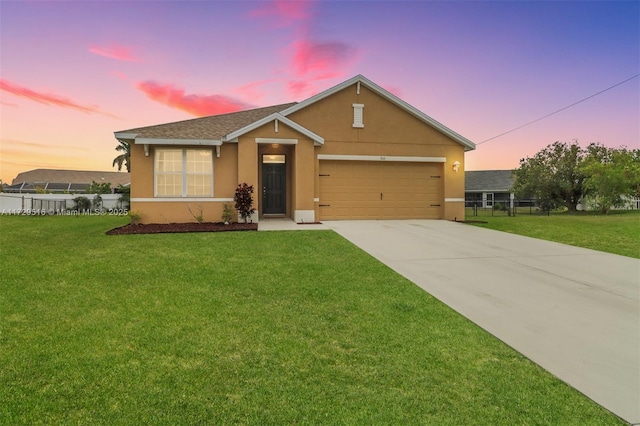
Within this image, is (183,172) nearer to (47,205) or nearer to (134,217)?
(134,217)

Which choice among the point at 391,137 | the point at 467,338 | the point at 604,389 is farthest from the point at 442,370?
the point at 391,137

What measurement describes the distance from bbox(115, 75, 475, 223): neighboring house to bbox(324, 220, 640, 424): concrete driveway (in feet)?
14.8

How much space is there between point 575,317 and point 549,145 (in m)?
35.1

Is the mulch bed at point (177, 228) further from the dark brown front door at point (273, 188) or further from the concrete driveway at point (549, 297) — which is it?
the concrete driveway at point (549, 297)

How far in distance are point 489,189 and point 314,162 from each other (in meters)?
32.9

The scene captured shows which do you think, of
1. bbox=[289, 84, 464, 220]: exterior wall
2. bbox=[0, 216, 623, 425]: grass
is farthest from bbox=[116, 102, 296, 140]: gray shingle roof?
bbox=[0, 216, 623, 425]: grass

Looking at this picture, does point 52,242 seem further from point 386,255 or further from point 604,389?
point 604,389

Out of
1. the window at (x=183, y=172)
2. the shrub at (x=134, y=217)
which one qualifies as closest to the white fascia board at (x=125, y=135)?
the window at (x=183, y=172)

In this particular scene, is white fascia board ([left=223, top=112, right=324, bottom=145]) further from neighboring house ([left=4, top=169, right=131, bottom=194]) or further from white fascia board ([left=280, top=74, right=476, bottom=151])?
neighboring house ([left=4, top=169, right=131, bottom=194])

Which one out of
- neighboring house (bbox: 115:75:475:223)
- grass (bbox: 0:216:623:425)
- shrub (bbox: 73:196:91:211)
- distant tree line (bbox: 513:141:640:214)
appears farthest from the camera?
distant tree line (bbox: 513:141:640:214)

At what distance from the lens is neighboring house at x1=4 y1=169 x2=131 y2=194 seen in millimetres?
49344

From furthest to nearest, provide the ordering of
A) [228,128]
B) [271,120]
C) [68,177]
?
1. [68,177]
2. [228,128]
3. [271,120]

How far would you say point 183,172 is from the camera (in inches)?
470

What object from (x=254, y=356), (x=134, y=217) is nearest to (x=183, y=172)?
(x=134, y=217)
